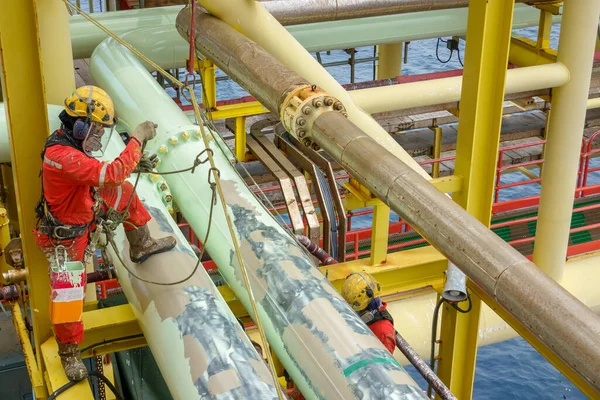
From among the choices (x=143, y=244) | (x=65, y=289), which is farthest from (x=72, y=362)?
(x=143, y=244)

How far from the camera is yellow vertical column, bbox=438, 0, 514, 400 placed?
687 cm

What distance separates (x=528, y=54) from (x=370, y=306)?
515cm

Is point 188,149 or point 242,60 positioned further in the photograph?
point 188,149

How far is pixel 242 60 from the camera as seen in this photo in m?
6.51

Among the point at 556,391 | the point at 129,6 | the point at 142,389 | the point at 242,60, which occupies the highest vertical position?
the point at 242,60

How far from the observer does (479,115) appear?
718 centimetres

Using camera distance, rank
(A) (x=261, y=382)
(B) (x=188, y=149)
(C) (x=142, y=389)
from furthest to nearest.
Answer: (C) (x=142, y=389) → (B) (x=188, y=149) → (A) (x=261, y=382)

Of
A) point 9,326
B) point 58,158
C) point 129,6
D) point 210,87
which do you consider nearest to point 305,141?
point 58,158

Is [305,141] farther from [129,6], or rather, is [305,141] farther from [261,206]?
[129,6]

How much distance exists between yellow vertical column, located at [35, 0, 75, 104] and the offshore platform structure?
0.05ft

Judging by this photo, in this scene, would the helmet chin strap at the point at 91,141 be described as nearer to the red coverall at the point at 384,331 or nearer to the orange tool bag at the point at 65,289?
the orange tool bag at the point at 65,289

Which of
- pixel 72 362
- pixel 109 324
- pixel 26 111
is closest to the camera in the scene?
pixel 26 111

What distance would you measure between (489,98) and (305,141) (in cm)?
236

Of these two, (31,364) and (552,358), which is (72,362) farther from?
(552,358)
